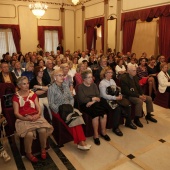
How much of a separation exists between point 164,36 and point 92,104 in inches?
182

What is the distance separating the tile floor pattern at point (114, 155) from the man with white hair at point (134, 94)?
0.40 m

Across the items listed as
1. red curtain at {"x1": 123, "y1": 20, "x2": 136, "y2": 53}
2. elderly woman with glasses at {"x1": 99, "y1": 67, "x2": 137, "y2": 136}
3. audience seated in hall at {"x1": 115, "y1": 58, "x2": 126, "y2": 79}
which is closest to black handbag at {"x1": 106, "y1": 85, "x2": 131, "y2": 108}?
elderly woman with glasses at {"x1": 99, "y1": 67, "x2": 137, "y2": 136}

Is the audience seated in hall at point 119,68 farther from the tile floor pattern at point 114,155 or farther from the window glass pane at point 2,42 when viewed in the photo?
the window glass pane at point 2,42

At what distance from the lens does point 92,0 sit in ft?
30.1

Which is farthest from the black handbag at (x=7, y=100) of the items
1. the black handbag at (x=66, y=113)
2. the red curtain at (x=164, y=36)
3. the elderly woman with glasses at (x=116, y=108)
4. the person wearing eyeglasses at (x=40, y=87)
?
the red curtain at (x=164, y=36)

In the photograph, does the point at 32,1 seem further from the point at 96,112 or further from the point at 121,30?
the point at 96,112

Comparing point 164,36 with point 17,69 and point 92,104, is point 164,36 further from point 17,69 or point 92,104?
point 17,69

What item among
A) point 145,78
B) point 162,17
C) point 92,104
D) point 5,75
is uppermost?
point 162,17

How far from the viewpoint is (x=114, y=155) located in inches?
101

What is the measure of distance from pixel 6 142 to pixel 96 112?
4.89 ft

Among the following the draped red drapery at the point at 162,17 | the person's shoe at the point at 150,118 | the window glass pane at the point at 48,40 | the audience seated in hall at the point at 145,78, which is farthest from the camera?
the window glass pane at the point at 48,40

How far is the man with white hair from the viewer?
3.39 m

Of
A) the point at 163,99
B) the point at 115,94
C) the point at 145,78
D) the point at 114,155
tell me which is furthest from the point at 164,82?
the point at 114,155

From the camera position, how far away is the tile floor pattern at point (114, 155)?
2.35 metres
